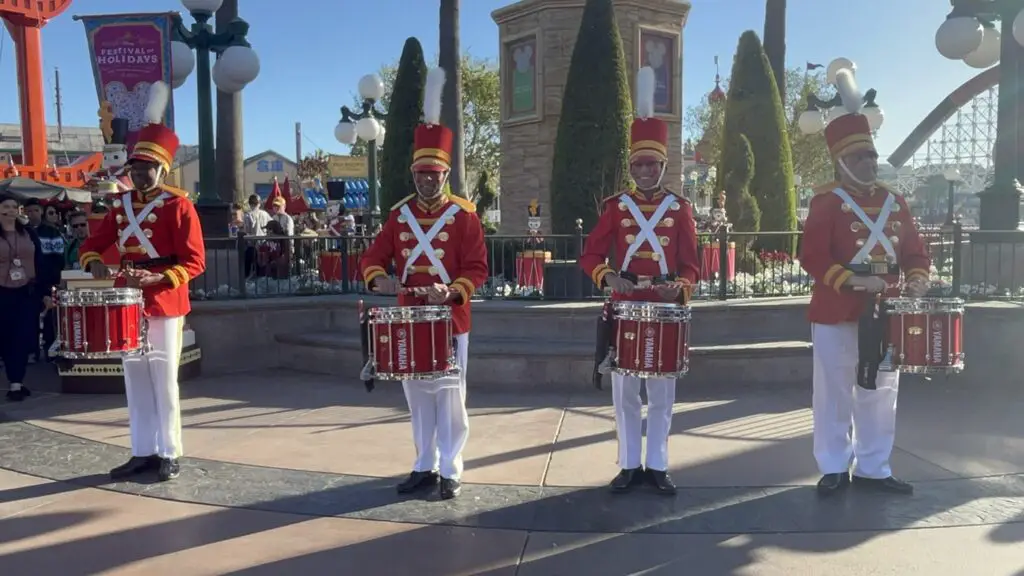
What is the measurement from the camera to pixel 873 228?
16.2 ft

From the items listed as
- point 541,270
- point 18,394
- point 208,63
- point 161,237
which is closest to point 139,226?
point 161,237

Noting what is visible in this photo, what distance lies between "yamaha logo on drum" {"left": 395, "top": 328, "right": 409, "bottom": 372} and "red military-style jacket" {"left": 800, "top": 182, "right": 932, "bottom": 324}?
2.49 m

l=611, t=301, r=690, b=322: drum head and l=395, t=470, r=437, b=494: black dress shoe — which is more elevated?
l=611, t=301, r=690, b=322: drum head

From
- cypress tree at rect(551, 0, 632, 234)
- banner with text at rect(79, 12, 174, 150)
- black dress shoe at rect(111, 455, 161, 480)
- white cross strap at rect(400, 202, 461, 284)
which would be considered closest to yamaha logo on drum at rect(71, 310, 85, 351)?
black dress shoe at rect(111, 455, 161, 480)

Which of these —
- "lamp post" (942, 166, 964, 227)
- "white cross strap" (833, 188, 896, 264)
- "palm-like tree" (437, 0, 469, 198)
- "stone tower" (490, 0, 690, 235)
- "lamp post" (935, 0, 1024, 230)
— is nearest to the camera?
"white cross strap" (833, 188, 896, 264)

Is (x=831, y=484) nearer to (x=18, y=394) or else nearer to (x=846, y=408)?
(x=846, y=408)

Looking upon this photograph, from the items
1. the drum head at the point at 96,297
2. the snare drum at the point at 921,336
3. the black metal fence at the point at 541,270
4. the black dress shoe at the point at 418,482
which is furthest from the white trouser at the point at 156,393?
the snare drum at the point at 921,336

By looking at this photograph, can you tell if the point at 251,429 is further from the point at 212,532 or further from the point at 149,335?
the point at 212,532

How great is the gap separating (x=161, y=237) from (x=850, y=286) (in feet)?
14.3

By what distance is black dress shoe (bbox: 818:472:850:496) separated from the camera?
505cm

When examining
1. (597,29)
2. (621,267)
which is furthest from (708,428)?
(597,29)

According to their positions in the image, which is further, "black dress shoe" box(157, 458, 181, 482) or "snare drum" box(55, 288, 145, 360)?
"black dress shoe" box(157, 458, 181, 482)

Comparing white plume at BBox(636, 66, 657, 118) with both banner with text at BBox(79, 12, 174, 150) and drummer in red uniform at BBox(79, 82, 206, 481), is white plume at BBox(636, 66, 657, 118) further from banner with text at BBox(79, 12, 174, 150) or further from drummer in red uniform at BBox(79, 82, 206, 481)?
banner with text at BBox(79, 12, 174, 150)

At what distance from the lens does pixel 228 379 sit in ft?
29.9
